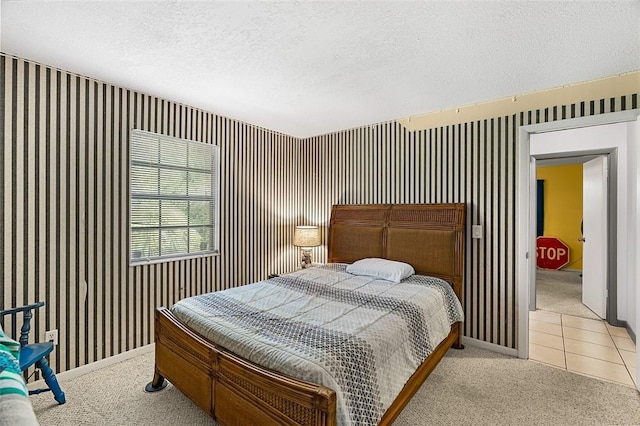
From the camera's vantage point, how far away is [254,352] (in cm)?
167

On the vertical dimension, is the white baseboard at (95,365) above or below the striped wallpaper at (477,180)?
below

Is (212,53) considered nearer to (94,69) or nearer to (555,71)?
(94,69)

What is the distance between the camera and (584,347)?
3111mm

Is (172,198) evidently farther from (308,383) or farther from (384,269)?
(308,383)

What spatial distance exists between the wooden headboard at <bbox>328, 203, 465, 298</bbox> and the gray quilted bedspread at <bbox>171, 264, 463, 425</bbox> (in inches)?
11.1

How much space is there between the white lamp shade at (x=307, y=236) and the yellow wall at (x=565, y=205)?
19.9 feet

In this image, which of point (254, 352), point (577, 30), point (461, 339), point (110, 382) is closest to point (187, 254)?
point (110, 382)

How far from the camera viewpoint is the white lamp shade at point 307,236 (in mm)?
Answer: 4281

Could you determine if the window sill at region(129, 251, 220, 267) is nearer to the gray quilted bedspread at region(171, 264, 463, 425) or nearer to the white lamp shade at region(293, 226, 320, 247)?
the gray quilted bedspread at region(171, 264, 463, 425)

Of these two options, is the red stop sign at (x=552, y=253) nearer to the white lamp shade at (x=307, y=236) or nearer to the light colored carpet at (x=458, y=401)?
the light colored carpet at (x=458, y=401)

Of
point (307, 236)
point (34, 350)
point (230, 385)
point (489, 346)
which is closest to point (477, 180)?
point (489, 346)

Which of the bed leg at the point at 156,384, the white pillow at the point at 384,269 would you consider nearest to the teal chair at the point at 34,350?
the bed leg at the point at 156,384

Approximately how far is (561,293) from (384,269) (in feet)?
13.0

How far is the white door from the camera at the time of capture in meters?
3.87
